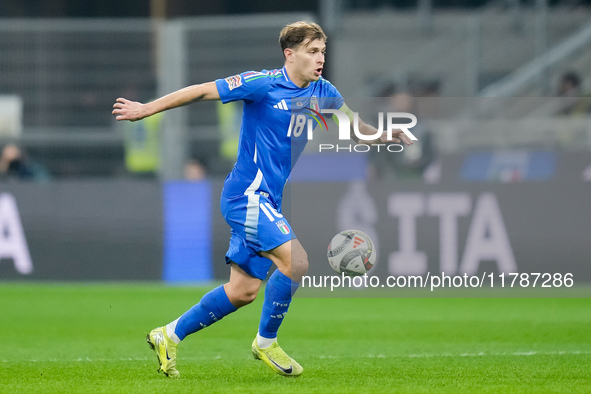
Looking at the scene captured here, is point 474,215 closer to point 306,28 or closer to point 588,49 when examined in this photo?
point 588,49

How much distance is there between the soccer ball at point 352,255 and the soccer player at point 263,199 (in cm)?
36

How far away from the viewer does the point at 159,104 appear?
19.7 ft

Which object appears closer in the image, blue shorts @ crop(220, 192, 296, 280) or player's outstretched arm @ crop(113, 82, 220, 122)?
player's outstretched arm @ crop(113, 82, 220, 122)

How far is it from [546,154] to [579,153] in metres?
0.40

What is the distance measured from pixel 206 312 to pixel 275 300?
44cm

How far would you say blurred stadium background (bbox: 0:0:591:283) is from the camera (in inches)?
489

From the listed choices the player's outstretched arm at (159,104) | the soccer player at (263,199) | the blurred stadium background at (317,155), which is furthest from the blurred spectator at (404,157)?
the player's outstretched arm at (159,104)

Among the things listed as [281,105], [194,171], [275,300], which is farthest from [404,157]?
[275,300]

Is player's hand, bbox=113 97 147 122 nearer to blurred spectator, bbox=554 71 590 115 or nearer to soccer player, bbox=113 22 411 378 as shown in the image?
soccer player, bbox=113 22 411 378

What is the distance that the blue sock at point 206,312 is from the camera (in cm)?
645

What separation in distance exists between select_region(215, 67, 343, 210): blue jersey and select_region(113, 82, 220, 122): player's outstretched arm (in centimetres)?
29

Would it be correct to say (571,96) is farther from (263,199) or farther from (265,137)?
(263,199)

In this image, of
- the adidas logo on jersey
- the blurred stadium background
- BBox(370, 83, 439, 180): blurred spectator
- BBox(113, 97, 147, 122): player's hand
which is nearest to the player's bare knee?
the adidas logo on jersey

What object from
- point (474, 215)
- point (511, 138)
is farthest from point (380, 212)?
point (511, 138)
